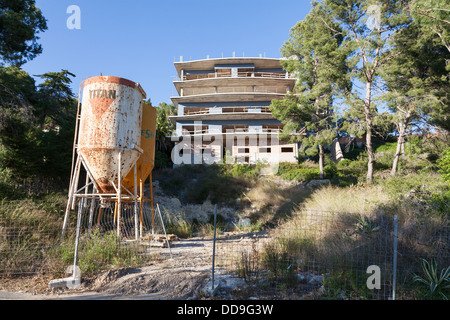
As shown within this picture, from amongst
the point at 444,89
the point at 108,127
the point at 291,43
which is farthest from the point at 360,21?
the point at 108,127

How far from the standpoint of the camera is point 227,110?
36875 millimetres

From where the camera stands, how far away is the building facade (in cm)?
3372

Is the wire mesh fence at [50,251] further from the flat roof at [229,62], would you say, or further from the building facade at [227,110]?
the flat roof at [229,62]

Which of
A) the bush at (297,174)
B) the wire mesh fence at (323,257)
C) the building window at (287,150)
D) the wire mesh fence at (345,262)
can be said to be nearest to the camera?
the wire mesh fence at (345,262)

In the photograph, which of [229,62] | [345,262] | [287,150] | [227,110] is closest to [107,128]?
[345,262]

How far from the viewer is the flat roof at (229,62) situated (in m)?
37.8

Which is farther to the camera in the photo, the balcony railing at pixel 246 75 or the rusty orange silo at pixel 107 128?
the balcony railing at pixel 246 75

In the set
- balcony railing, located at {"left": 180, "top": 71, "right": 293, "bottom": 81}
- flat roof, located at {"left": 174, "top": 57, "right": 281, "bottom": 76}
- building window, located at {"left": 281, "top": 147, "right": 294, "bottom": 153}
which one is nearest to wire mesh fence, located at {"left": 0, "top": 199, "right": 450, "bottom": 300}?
building window, located at {"left": 281, "top": 147, "right": 294, "bottom": 153}

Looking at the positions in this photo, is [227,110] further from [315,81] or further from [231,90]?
[315,81]

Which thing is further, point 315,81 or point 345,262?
point 315,81

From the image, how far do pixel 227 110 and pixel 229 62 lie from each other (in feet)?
23.5

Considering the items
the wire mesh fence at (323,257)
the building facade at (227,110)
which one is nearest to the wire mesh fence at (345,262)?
the wire mesh fence at (323,257)
